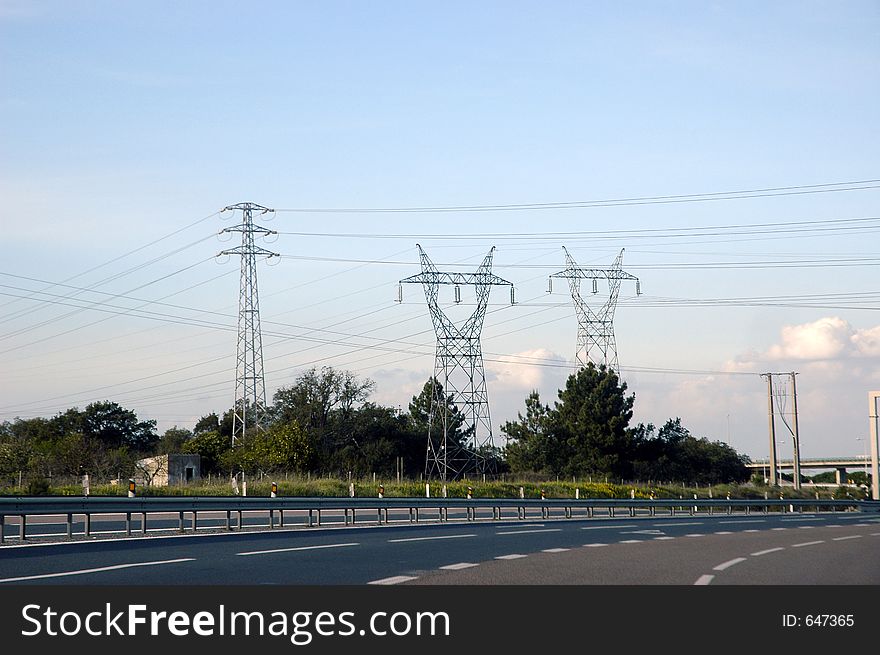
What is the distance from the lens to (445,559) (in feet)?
57.4

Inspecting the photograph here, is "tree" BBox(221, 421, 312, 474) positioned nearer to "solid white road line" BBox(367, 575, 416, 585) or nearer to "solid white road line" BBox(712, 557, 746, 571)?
"solid white road line" BBox(712, 557, 746, 571)

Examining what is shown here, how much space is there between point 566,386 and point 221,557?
256 ft

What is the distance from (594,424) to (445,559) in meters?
74.0

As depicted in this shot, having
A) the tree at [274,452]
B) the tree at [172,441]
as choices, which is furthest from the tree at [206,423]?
the tree at [274,452]

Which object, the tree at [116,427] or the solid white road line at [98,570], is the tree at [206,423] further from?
the solid white road line at [98,570]

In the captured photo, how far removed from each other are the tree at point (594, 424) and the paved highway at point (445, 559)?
62479 mm

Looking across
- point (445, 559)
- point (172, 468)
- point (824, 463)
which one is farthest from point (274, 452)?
point (824, 463)

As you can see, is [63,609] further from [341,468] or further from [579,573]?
[341,468]

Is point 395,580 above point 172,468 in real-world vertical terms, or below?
below

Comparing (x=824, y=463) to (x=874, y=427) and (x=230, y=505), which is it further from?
(x=230, y=505)

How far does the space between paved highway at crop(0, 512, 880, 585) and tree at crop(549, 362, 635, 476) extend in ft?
205

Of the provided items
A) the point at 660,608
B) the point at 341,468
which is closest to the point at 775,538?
the point at 660,608

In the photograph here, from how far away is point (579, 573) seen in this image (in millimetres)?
15375

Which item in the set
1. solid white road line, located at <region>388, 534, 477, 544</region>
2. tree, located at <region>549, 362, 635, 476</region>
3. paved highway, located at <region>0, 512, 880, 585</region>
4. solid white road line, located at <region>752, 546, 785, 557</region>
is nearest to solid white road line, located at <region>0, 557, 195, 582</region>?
paved highway, located at <region>0, 512, 880, 585</region>
